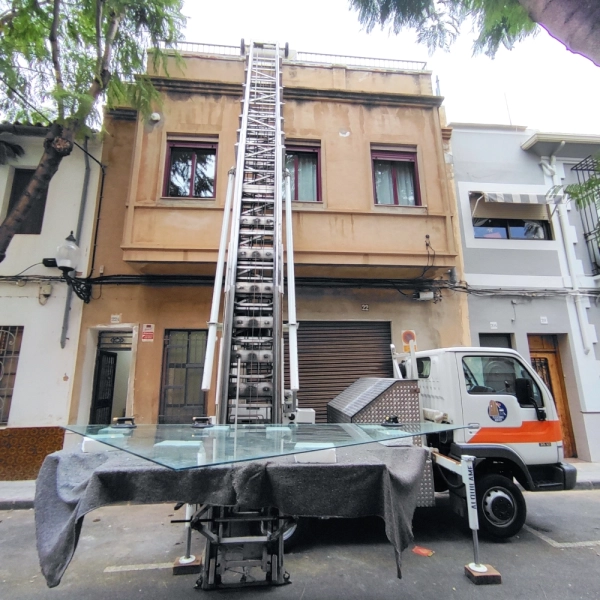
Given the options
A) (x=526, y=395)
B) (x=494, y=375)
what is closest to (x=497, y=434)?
(x=526, y=395)

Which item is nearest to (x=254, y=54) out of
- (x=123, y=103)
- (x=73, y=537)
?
(x=123, y=103)

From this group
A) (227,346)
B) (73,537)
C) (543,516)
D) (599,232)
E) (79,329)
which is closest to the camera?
(73,537)

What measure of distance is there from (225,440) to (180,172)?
7.13m

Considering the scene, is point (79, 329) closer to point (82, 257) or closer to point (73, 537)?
point (82, 257)

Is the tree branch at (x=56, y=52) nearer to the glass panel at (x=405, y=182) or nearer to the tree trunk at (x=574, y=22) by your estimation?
the glass panel at (x=405, y=182)

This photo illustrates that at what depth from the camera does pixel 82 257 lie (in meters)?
8.20

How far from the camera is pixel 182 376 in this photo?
26.1 feet

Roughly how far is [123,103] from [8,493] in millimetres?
8085

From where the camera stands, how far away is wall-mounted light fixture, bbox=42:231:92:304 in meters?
7.39

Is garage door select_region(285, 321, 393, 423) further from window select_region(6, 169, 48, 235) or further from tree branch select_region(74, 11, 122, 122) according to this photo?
window select_region(6, 169, 48, 235)

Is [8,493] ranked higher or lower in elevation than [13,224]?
lower

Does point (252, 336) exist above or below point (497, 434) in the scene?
above

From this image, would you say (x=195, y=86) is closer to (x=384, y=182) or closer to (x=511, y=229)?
(x=384, y=182)

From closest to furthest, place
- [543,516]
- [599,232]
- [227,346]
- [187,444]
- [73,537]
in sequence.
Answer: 1. [73,537]
2. [187,444]
3. [227,346]
4. [543,516]
5. [599,232]
